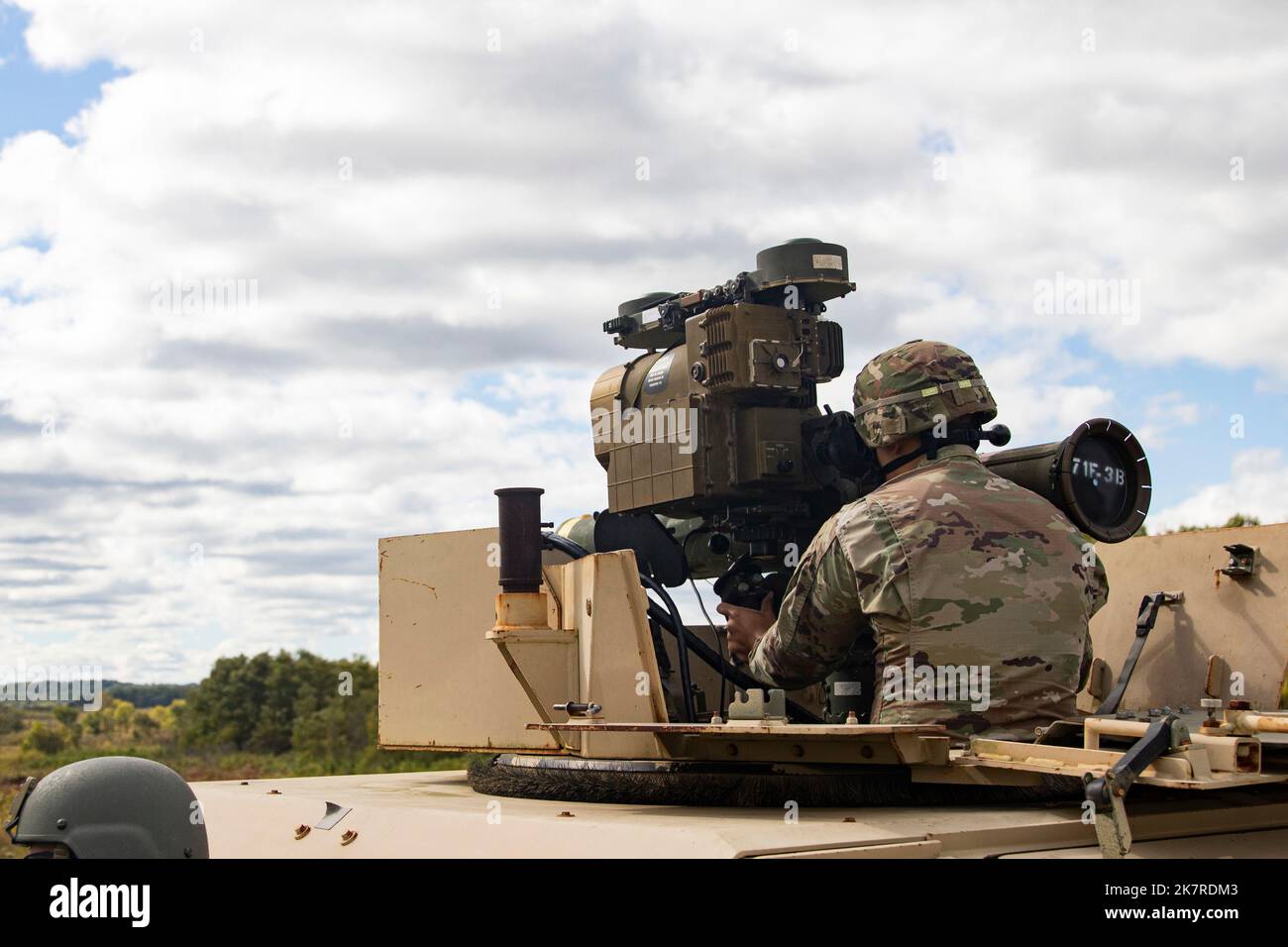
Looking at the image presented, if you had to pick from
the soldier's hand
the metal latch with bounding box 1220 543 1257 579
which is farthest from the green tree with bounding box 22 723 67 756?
the metal latch with bounding box 1220 543 1257 579

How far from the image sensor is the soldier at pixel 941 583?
5.19 m

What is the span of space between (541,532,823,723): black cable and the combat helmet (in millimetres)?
2263

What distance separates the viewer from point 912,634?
5262 millimetres

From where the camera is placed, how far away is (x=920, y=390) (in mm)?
5688

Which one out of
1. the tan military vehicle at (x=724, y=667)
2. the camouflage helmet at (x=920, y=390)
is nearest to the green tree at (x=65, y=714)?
the tan military vehicle at (x=724, y=667)

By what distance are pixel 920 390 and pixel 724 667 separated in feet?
4.51

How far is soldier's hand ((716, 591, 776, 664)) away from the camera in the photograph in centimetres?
629

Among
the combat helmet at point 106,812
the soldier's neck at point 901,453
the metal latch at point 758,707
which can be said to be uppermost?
the soldier's neck at point 901,453

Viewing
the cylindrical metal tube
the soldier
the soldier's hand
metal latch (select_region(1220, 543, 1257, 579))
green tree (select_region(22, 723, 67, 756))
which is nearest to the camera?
the soldier

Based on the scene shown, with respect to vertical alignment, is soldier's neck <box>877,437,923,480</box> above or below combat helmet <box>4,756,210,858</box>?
above

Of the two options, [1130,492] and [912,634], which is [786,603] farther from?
[1130,492]

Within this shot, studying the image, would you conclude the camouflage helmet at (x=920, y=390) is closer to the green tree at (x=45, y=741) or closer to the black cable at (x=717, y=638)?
the black cable at (x=717, y=638)

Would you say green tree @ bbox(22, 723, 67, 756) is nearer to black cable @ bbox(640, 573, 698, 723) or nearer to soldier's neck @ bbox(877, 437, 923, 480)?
black cable @ bbox(640, 573, 698, 723)

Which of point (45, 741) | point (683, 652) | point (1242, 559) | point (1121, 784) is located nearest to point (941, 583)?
point (683, 652)
